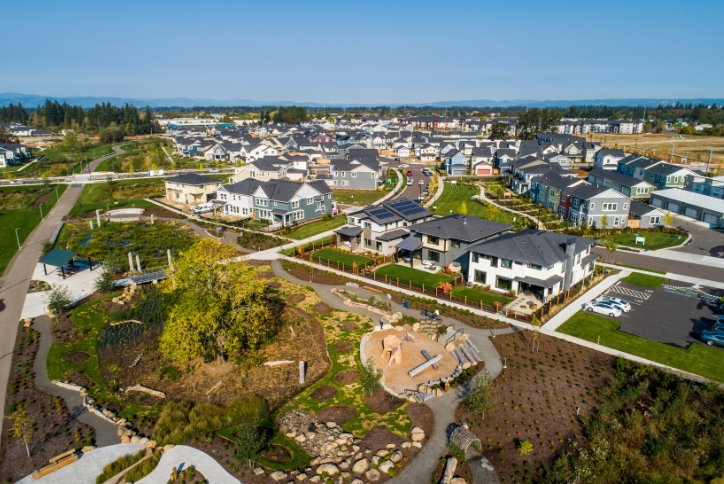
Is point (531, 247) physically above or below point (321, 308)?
above

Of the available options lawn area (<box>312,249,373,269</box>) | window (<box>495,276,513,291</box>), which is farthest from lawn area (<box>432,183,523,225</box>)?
window (<box>495,276,513,291</box>)

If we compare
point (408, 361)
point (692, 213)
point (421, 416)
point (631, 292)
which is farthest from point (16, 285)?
point (692, 213)

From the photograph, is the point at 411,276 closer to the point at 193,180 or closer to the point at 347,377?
the point at 347,377

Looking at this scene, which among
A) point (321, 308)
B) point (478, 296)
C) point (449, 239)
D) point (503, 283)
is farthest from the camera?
point (449, 239)

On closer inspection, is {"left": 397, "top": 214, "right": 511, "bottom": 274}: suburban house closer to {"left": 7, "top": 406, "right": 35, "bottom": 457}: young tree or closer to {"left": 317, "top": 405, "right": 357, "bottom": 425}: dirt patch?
{"left": 317, "top": 405, "right": 357, "bottom": 425}: dirt patch

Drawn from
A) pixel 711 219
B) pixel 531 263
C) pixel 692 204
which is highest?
pixel 692 204

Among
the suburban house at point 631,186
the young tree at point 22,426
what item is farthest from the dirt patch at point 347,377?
the suburban house at point 631,186

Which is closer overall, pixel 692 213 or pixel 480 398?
pixel 480 398
